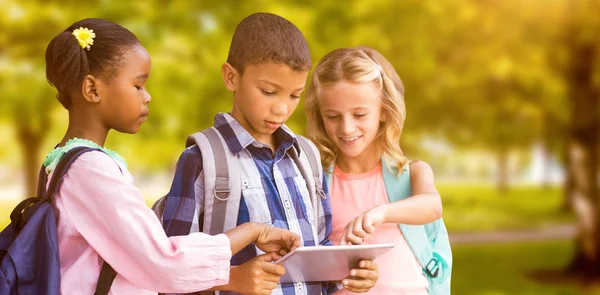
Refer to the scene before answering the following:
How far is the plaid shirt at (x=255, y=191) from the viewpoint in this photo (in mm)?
2580

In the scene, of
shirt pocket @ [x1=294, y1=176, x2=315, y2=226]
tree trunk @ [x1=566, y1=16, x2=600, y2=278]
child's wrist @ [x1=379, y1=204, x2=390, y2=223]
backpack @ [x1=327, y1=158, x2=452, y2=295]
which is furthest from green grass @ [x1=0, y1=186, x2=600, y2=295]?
shirt pocket @ [x1=294, y1=176, x2=315, y2=226]

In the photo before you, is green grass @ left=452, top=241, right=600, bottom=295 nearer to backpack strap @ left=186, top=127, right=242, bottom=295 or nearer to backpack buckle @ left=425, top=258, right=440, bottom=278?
backpack buckle @ left=425, top=258, right=440, bottom=278

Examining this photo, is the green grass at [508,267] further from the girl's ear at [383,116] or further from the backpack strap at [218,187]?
the backpack strap at [218,187]

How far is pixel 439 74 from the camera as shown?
39.4ft

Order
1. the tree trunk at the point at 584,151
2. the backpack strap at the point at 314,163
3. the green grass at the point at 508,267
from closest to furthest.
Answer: the backpack strap at the point at 314,163
the green grass at the point at 508,267
the tree trunk at the point at 584,151

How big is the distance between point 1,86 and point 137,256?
28.7 ft

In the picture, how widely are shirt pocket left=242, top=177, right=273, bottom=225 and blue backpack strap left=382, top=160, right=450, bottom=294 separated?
71 cm

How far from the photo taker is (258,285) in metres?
2.53

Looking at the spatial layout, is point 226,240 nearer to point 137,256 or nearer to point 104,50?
point 137,256

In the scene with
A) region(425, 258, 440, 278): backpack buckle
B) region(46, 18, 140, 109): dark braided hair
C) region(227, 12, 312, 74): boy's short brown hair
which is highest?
region(227, 12, 312, 74): boy's short brown hair

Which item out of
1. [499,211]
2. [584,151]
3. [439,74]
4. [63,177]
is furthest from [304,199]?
[499,211]

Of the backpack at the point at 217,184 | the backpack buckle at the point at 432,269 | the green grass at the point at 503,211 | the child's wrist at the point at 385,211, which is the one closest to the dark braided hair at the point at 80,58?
the backpack at the point at 217,184

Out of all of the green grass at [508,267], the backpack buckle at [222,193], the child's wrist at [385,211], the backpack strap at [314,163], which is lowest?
the green grass at [508,267]

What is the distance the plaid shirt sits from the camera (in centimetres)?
258
